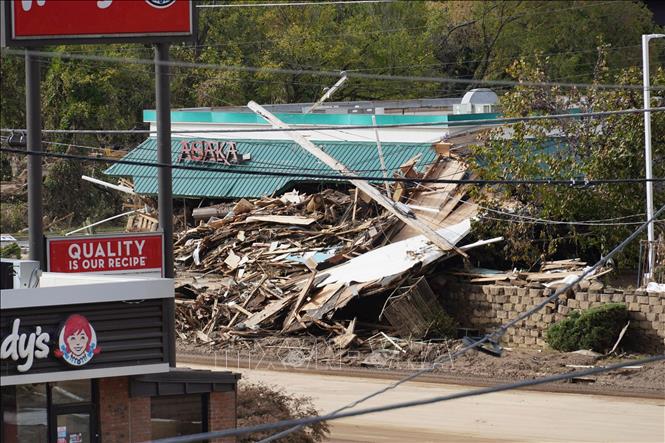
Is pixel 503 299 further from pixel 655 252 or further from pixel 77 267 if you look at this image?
pixel 77 267

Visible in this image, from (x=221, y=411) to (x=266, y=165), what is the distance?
26.8 m

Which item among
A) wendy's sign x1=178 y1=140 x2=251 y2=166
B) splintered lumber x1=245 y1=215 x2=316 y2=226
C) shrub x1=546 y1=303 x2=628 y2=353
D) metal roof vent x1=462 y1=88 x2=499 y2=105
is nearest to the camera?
shrub x1=546 y1=303 x2=628 y2=353

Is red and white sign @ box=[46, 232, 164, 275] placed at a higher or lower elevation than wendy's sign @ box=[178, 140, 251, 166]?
lower

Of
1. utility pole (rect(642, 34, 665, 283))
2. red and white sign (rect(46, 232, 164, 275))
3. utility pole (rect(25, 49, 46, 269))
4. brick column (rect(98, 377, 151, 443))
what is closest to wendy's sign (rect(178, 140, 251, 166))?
utility pole (rect(642, 34, 665, 283))

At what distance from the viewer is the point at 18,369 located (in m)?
16.2

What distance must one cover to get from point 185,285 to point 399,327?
7.31m

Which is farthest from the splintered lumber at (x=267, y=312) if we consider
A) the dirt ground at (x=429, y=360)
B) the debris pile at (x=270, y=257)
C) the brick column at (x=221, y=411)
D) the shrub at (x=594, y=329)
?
the brick column at (x=221, y=411)

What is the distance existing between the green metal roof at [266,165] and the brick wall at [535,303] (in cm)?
681

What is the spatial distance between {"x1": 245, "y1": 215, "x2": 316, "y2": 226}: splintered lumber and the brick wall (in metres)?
5.82

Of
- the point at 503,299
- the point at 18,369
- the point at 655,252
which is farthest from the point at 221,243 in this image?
the point at 18,369

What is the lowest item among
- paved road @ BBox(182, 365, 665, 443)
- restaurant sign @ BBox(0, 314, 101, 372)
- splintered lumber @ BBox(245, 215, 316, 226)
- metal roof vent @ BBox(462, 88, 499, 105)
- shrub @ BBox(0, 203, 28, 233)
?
paved road @ BBox(182, 365, 665, 443)

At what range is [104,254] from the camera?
18.6m

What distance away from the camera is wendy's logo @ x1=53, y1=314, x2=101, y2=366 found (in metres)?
16.4

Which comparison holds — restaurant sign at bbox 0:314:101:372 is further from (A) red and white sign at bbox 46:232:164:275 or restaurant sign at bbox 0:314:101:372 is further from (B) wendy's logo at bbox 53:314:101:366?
(A) red and white sign at bbox 46:232:164:275
